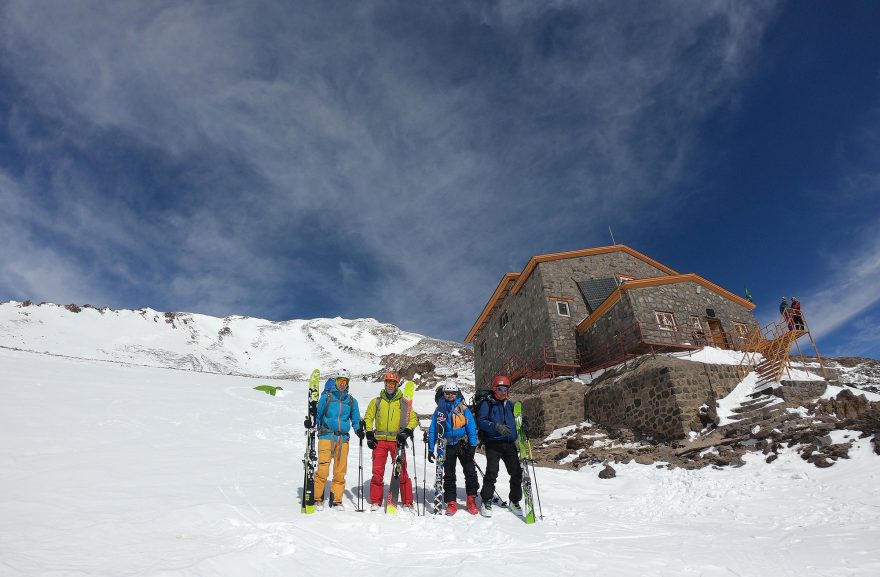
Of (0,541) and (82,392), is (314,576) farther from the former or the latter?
(82,392)

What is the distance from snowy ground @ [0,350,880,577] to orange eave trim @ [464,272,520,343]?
1592cm

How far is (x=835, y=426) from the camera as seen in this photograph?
8602 millimetres

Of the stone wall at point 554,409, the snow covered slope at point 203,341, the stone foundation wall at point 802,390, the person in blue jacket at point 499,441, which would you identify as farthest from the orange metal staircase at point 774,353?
the snow covered slope at point 203,341

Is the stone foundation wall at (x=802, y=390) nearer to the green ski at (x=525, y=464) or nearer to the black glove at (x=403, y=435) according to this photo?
the green ski at (x=525, y=464)

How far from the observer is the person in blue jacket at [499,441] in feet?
21.3

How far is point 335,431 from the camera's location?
6.39m

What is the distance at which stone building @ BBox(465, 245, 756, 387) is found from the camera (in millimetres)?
18188

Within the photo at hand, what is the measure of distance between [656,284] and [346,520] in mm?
17684

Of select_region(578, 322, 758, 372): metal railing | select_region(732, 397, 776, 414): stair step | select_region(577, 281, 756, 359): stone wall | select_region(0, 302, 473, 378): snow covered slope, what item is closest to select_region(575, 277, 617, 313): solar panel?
select_region(577, 281, 756, 359): stone wall

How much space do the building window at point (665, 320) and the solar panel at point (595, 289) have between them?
3.60 m

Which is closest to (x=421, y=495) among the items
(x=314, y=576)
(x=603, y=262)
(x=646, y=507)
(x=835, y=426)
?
(x=646, y=507)

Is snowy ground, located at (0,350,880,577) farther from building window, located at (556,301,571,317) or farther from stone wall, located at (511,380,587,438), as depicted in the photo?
building window, located at (556,301,571,317)

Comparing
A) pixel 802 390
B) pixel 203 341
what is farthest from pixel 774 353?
pixel 203 341

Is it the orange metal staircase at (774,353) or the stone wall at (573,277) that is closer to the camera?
the orange metal staircase at (774,353)
